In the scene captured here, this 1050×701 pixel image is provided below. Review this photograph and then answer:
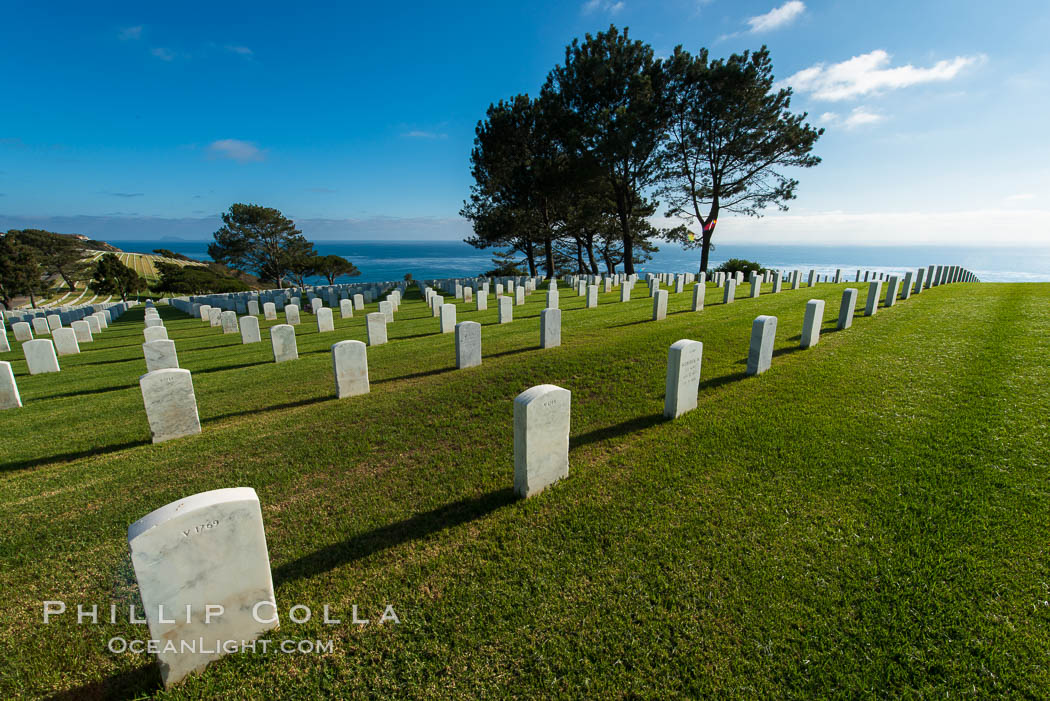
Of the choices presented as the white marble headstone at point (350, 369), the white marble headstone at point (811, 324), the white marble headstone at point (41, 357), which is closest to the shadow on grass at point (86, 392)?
the white marble headstone at point (41, 357)

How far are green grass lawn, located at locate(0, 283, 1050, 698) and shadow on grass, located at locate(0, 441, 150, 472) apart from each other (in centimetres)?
3

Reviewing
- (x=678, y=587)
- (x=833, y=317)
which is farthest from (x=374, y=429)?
(x=833, y=317)

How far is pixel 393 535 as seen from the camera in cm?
386

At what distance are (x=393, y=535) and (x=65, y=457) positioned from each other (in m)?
5.30

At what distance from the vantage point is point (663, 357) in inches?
320

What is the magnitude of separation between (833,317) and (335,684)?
13.8 metres

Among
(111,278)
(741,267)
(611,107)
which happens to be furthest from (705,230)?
(111,278)

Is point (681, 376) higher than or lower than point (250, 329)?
higher

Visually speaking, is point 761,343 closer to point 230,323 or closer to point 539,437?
point 539,437

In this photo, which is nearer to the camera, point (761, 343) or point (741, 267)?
point (761, 343)

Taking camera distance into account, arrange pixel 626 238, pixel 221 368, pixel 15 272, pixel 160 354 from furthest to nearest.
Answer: pixel 15 272, pixel 626 238, pixel 221 368, pixel 160 354

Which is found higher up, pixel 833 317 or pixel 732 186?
pixel 732 186

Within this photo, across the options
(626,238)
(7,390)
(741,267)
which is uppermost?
(626,238)

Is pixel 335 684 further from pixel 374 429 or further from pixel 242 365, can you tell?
pixel 242 365
